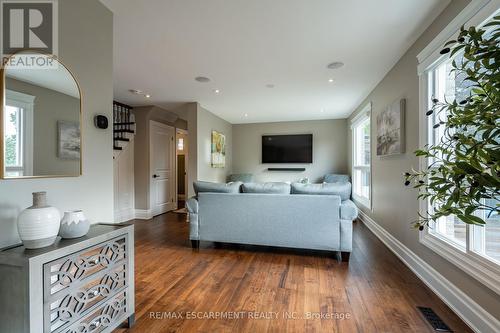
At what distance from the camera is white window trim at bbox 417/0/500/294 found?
57.5 inches

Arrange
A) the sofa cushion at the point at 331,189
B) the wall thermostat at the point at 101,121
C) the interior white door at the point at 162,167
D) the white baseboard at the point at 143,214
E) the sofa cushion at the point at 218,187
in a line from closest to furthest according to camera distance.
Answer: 1. the wall thermostat at the point at 101,121
2. the sofa cushion at the point at 331,189
3. the sofa cushion at the point at 218,187
4. the white baseboard at the point at 143,214
5. the interior white door at the point at 162,167

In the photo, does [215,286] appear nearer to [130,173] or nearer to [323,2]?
[323,2]

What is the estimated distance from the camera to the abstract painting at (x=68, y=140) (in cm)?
156

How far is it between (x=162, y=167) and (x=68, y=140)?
13.0 feet

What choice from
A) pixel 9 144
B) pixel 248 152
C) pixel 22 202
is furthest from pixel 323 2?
pixel 248 152

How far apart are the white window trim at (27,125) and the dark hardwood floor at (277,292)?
1.28 m

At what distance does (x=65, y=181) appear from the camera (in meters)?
1.59

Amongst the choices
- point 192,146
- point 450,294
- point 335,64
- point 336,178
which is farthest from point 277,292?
point 336,178

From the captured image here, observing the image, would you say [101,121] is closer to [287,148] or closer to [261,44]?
[261,44]

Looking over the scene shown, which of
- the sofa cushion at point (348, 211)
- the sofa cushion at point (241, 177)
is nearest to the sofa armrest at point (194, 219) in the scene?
the sofa cushion at point (348, 211)

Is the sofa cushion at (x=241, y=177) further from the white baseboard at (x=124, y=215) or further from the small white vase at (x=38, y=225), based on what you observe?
the small white vase at (x=38, y=225)

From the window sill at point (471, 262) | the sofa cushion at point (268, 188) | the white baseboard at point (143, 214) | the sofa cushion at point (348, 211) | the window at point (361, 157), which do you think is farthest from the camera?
the white baseboard at point (143, 214)

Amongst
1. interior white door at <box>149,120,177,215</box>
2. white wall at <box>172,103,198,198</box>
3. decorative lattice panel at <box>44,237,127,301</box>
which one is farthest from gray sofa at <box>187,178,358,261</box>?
interior white door at <box>149,120,177,215</box>

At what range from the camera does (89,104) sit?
1783 millimetres
